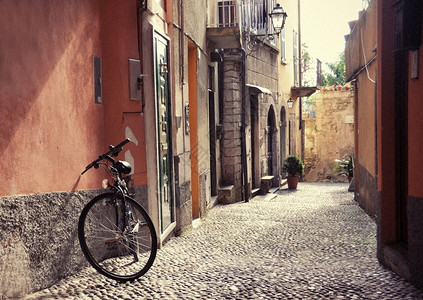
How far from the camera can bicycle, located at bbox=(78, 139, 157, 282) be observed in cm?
439

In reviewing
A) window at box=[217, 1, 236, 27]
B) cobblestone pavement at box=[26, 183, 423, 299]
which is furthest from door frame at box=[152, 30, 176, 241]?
window at box=[217, 1, 236, 27]

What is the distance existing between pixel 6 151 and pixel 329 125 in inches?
842

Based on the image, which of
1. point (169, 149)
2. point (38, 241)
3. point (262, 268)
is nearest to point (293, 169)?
point (169, 149)

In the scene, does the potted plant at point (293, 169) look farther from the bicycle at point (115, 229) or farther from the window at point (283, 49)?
the bicycle at point (115, 229)

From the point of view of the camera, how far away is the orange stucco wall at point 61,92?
376 cm

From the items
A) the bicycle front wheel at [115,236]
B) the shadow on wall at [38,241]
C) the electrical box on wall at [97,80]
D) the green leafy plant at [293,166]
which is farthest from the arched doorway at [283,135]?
the shadow on wall at [38,241]

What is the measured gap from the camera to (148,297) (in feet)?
12.9

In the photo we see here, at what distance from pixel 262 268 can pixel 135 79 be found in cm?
232

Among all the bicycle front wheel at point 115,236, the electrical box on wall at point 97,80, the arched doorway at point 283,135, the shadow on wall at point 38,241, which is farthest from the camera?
the arched doorway at point 283,135

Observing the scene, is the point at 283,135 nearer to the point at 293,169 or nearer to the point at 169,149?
the point at 293,169

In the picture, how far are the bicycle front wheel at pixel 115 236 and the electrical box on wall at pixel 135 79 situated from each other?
1.23 meters

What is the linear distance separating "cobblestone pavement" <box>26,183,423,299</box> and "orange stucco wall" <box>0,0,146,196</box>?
3.16ft

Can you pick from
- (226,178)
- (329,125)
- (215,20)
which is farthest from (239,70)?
(329,125)

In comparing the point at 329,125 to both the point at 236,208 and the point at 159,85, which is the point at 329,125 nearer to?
the point at 236,208
